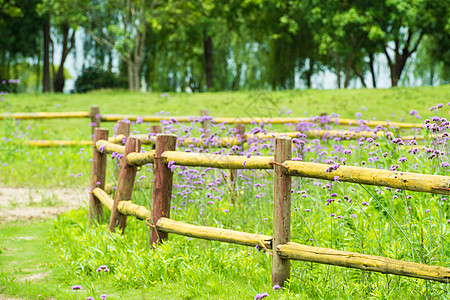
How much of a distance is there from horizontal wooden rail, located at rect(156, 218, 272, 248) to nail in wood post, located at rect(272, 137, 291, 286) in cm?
14

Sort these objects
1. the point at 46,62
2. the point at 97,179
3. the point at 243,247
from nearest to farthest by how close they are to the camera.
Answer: the point at 243,247 < the point at 97,179 < the point at 46,62

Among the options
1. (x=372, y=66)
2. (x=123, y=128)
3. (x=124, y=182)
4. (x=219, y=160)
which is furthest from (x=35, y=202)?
(x=372, y=66)

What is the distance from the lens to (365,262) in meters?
3.77

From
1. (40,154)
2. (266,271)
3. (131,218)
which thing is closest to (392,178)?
(266,271)

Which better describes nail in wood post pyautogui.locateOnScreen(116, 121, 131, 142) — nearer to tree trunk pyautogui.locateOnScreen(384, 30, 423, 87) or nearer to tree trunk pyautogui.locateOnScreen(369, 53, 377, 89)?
tree trunk pyautogui.locateOnScreen(384, 30, 423, 87)

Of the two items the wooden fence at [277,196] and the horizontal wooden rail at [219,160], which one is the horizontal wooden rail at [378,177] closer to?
the wooden fence at [277,196]

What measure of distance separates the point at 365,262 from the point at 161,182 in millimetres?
2305

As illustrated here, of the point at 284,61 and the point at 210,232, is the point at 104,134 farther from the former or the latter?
the point at 284,61

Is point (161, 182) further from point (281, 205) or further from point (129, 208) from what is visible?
point (281, 205)

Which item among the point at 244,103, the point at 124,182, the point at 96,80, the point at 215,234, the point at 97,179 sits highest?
the point at 96,80

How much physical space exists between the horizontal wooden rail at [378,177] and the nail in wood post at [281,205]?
0.08m

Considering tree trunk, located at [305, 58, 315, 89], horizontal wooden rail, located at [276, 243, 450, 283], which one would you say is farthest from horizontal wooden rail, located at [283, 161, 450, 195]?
tree trunk, located at [305, 58, 315, 89]

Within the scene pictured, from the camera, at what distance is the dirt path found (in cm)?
855

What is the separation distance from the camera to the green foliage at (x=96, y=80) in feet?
111
